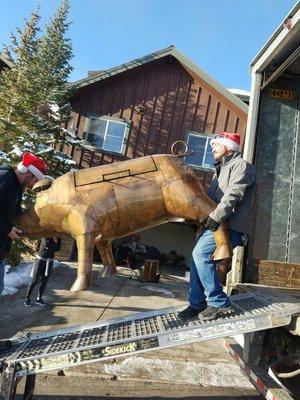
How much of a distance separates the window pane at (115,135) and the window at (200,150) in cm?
255

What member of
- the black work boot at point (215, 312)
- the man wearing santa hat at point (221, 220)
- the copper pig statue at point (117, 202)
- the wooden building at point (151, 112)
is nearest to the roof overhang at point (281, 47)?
the man wearing santa hat at point (221, 220)

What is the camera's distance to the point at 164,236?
18.5 metres

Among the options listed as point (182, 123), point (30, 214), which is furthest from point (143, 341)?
point (182, 123)

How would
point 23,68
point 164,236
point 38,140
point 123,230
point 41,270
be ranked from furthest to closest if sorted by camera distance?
1. point 164,236
2. point 23,68
3. point 38,140
4. point 41,270
5. point 123,230

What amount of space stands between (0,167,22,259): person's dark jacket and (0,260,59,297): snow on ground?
5148 millimetres

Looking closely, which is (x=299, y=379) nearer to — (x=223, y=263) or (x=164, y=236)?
(x=223, y=263)

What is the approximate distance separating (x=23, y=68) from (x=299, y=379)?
11947 millimetres

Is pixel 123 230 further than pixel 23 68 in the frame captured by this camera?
No

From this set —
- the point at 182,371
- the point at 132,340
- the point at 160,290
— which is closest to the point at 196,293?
the point at 132,340

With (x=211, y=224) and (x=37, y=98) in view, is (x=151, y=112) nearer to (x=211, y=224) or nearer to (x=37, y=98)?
(x=37, y=98)

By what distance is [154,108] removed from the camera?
614 inches

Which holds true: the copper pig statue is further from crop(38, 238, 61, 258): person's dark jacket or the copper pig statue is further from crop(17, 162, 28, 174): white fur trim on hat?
crop(38, 238, 61, 258): person's dark jacket

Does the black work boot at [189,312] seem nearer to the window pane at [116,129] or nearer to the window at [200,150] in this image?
the window at [200,150]

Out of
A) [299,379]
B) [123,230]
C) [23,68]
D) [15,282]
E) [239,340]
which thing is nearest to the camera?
[123,230]
